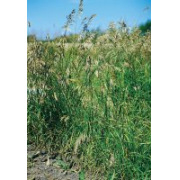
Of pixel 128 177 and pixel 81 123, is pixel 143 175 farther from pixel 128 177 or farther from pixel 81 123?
pixel 81 123

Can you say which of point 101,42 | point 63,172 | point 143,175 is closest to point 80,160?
point 63,172

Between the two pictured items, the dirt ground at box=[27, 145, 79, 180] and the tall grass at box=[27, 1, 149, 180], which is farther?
the dirt ground at box=[27, 145, 79, 180]

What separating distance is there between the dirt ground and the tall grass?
69 mm

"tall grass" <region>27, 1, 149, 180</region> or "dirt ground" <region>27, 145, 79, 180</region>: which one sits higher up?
"tall grass" <region>27, 1, 149, 180</region>

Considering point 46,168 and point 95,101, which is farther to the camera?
point 46,168

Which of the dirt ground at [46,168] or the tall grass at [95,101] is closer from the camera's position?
the tall grass at [95,101]

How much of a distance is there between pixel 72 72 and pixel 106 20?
47cm

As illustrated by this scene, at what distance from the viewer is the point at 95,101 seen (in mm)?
4418

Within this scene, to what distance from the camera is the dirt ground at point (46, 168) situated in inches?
176

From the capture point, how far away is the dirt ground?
447cm

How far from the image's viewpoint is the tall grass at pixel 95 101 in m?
4.27

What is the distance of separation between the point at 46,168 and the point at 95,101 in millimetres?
620

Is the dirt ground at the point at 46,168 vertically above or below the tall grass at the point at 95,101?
below

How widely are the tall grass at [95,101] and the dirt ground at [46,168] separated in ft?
0.23
